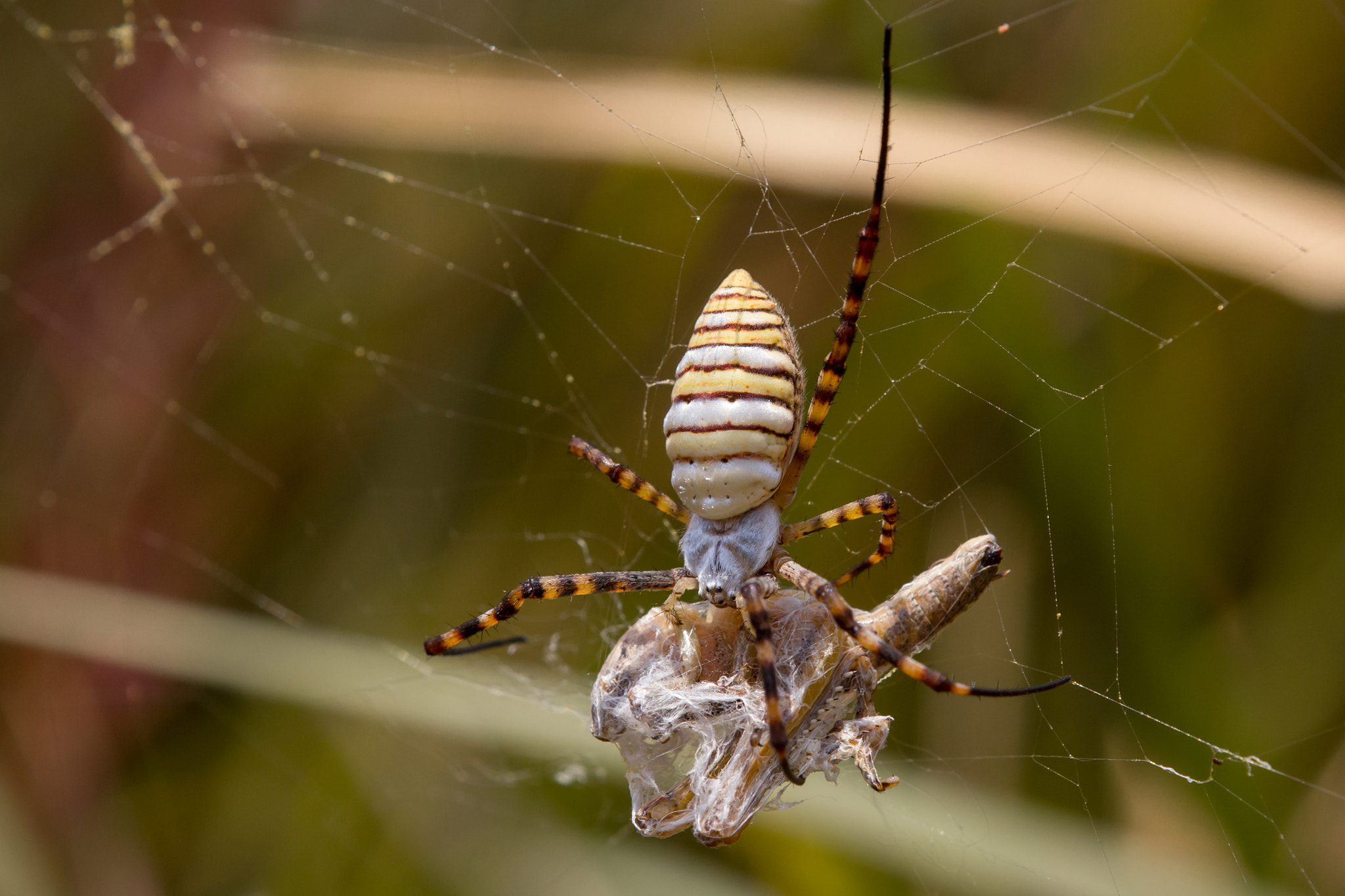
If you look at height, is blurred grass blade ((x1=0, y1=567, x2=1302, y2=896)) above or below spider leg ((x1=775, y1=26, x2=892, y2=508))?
below

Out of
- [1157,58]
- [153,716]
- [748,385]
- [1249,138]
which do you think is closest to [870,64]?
[1157,58]

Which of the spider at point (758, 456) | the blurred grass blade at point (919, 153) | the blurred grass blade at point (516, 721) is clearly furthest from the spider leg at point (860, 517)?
the blurred grass blade at point (919, 153)

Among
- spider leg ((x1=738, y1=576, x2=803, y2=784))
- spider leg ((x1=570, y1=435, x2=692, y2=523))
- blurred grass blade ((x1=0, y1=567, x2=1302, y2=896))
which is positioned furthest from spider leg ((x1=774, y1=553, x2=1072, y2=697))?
blurred grass blade ((x1=0, y1=567, x2=1302, y2=896))

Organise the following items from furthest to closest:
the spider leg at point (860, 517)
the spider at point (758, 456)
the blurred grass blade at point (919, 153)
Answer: the blurred grass blade at point (919, 153) → the spider leg at point (860, 517) → the spider at point (758, 456)

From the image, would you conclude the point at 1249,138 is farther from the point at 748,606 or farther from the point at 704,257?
the point at 748,606

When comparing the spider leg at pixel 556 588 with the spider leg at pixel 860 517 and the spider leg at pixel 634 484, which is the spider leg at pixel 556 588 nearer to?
the spider leg at pixel 634 484

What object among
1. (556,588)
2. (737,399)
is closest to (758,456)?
(737,399)

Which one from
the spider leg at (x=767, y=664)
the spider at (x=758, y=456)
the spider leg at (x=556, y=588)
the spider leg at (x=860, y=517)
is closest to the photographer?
the spider leg at (x=767, y=664)

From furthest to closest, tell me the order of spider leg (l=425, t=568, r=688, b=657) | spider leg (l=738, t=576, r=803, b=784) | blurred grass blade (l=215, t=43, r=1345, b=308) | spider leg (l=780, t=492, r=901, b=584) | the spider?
spider leg (l=425, t=568, r=688, b=657), blurred grass blade (l=215, t=43, r=1345, b=308), spider leg (l=780, t=492, r=901, b=584), the spider, spider leg (l=738, t=576, r=803, b=784)

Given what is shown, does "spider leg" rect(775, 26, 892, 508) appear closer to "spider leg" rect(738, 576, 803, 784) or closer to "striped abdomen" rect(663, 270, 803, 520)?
"striped abdomen" rect(663, 270, 803, 520)
